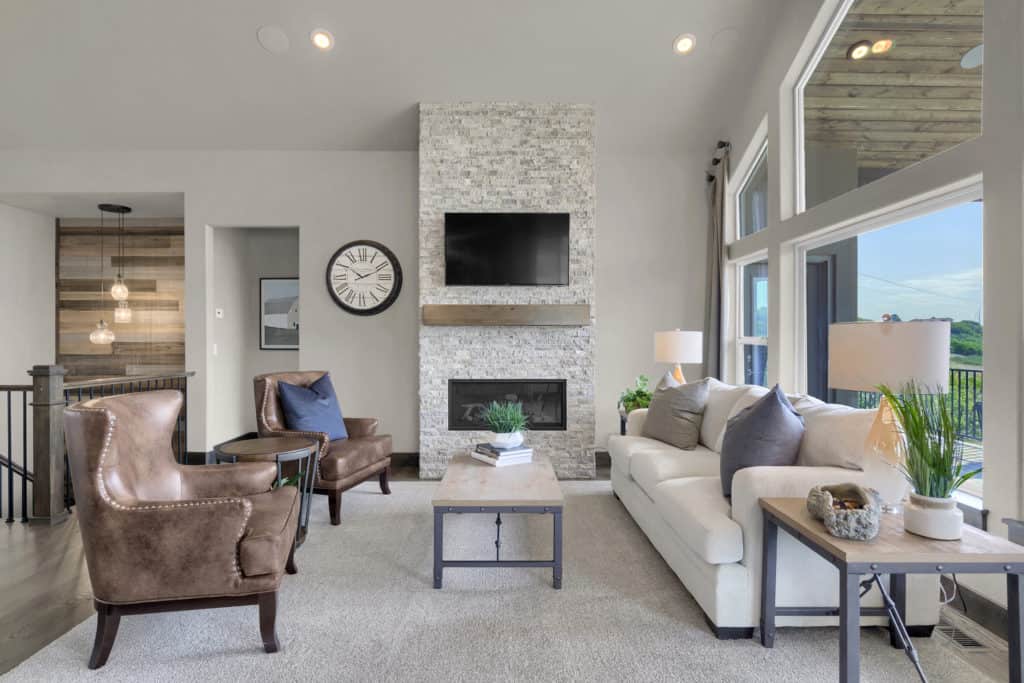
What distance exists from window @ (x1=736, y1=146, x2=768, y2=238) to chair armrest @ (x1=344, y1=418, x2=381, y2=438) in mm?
3488

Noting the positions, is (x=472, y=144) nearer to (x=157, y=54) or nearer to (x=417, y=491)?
(x=157, y=54)

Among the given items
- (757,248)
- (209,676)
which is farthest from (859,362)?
(757,248)

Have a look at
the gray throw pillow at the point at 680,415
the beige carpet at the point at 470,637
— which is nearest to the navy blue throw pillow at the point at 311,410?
the beige carpet at the point at 470,637

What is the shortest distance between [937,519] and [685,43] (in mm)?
3697

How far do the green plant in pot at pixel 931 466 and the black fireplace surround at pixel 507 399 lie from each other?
3.16 m

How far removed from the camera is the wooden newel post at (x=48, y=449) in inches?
135

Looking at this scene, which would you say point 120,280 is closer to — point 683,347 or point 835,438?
point 683,347

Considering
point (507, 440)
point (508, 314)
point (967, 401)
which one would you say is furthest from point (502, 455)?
point (967, 401)

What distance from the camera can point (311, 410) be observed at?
379 centimetres

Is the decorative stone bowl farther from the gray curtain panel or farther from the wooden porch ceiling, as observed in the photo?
the gray curtain panel

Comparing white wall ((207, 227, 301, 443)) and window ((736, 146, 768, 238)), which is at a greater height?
window ((736, 146, 768, 238))

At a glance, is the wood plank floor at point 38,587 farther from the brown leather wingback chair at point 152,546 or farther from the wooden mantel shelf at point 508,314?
the wooden mantel shelf at point 508,314

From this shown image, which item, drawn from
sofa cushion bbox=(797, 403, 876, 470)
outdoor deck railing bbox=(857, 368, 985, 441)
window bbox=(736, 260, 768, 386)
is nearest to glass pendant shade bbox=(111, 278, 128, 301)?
window bbox=(736, 260, 768, 386)

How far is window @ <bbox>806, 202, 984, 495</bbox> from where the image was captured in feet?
8.33
